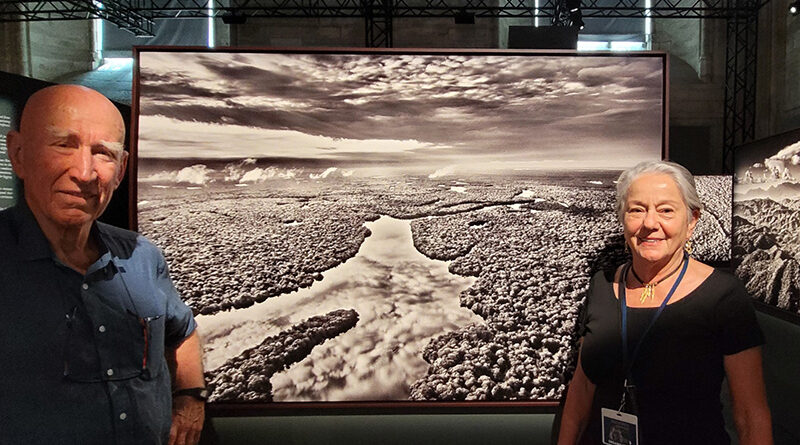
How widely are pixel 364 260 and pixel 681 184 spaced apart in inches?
43.3

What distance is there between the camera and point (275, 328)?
70.9 inches

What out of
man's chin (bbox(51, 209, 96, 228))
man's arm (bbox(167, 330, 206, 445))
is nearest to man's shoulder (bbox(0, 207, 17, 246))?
man's chin (bbox(51, 209, 96, 228))

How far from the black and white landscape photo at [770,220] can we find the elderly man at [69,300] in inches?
91.1

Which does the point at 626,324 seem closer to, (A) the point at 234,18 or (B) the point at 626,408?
(B) the point at 626,408

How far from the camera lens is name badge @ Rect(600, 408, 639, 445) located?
51.5 inches

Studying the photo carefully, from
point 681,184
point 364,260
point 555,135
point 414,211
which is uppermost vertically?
point 555,135

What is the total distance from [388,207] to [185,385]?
93cm

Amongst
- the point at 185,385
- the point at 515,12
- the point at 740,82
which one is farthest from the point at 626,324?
the point at 740,82

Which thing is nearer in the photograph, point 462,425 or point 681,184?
point 681,184

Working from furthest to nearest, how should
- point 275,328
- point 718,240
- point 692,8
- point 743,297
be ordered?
point 692,8 < point 718,240 < point 275,328 < point 743,297

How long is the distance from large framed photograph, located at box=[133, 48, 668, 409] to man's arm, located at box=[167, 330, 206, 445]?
40 centimetres

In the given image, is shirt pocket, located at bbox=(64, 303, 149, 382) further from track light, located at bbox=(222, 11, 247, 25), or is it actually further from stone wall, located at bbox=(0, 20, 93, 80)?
stone wall, located at bbox=(0, 20, 93, 80)

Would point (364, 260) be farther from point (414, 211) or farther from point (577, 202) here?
point (577, 202)

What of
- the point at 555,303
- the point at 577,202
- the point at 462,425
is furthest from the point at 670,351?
the point at 462,425
